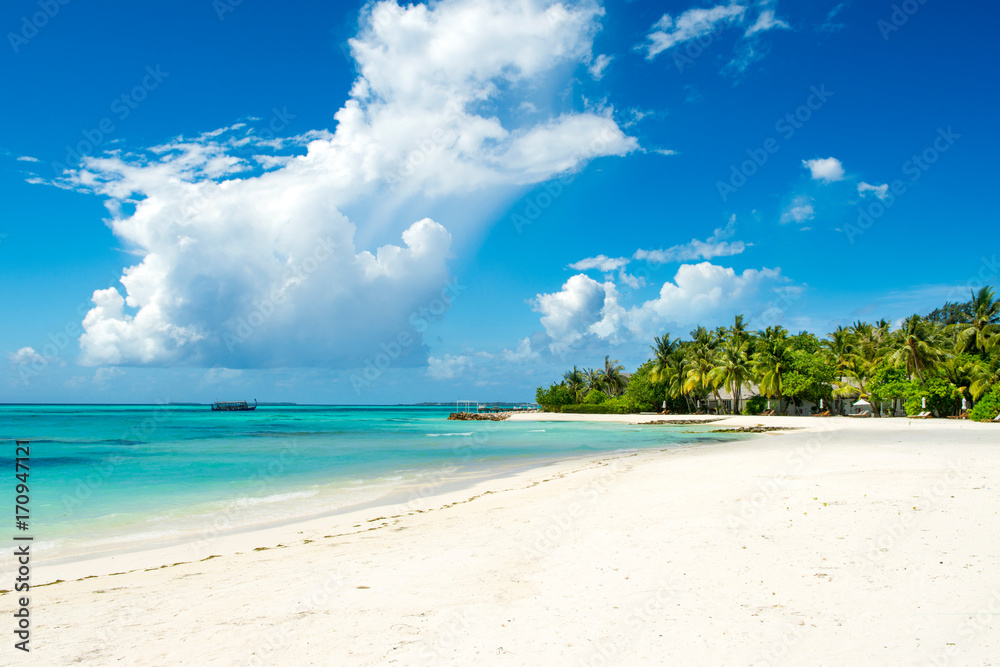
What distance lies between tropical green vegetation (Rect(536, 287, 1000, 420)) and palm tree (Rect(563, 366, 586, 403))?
15cm

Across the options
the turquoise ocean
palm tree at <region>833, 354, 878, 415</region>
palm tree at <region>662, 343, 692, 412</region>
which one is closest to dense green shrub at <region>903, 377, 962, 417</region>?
palm tree at <region>833, 354, 878, 415</region>

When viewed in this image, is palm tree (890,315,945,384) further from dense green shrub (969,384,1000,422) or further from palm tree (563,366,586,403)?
palm tree (563,366,586,403)

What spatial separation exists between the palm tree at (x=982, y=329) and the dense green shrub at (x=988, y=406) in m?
6.24

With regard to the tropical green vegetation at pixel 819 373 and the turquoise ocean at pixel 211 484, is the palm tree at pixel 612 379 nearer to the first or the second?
the tropical green vegetation at pixel 819 373

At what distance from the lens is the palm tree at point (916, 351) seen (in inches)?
1610

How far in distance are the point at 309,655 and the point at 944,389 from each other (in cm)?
4761

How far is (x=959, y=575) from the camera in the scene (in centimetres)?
511

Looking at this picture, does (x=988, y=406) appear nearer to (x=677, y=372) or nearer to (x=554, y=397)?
(x=677, y=372)

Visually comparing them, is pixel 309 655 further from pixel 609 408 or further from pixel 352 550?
pixel 609 408

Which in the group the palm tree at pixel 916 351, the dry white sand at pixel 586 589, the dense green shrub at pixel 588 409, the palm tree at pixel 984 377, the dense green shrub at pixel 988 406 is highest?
the palm tree at pixel 916 351

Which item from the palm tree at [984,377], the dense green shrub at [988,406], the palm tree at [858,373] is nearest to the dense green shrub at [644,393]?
the palm tree at [858,373]

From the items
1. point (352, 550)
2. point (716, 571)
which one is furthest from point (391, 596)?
point (716, 571)

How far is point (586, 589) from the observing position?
17.3 feet

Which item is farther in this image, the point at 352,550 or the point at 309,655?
the point at 352,550
